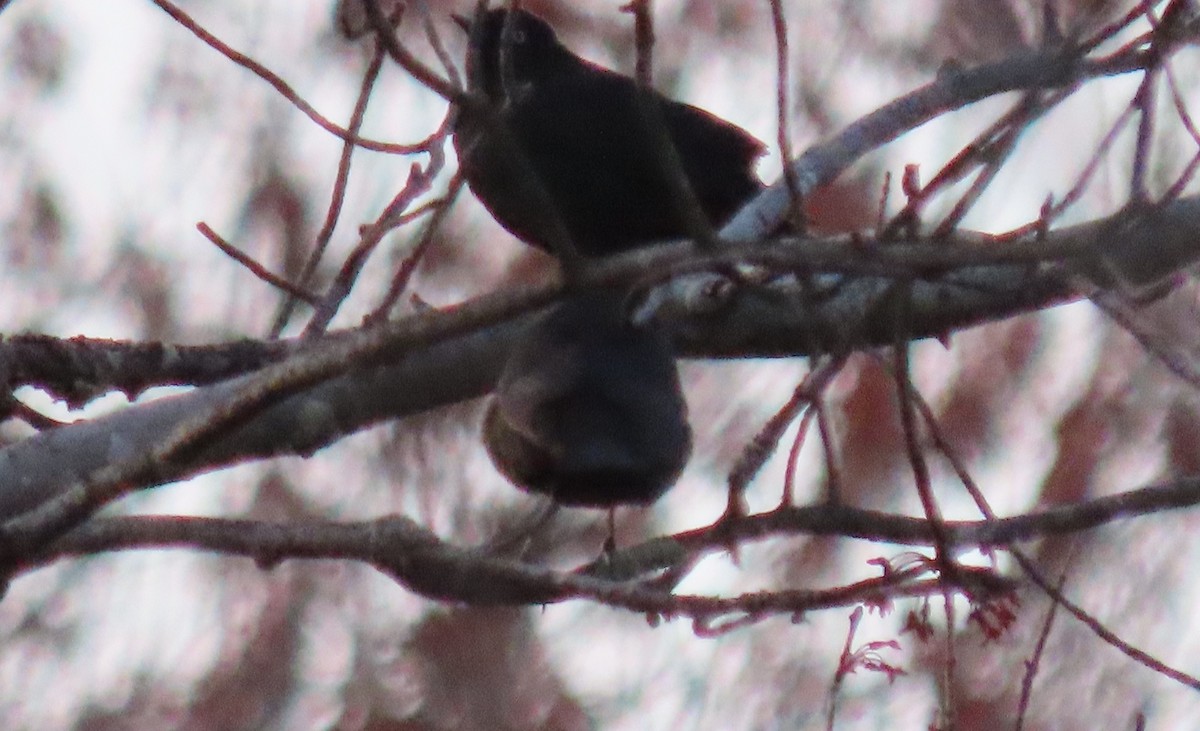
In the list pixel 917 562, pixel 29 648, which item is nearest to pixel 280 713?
pixel 29 648

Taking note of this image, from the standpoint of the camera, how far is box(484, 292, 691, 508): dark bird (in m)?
1.80

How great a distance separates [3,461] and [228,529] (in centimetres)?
54

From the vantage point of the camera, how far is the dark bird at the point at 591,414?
180cm

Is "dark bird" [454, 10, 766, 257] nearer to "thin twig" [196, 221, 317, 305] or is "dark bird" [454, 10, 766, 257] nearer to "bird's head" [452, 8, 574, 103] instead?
"bird's head" [452, 8, 574, 103]

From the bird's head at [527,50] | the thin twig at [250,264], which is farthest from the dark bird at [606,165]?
the thin twig at [250,264]

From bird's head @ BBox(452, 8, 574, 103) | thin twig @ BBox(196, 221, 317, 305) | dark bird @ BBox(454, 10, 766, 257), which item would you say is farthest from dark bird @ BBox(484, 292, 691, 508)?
bird's head @ BBox(452, 8, 574, 103)

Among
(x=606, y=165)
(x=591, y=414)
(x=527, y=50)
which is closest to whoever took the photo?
(x=591, y=414)

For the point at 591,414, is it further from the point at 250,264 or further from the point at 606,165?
the point at 606,165

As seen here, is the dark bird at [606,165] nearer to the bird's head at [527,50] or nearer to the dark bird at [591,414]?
the bird's head at [527,50]

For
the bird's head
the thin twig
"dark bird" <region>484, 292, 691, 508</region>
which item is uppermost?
the bird's head

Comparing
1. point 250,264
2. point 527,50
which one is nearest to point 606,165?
point 527,50

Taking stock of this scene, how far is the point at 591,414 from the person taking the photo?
6.07 ft

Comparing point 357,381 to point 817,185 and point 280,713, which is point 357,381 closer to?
point 817,185

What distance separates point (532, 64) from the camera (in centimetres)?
376
